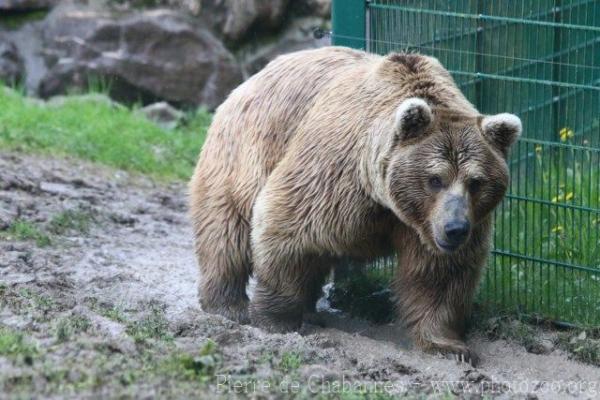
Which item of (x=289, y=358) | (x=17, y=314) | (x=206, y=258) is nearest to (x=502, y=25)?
(x=206, y=258)

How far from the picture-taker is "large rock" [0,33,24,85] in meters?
11.5

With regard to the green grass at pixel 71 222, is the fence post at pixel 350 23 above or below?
above

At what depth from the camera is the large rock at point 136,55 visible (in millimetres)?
11500

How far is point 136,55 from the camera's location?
455 inches

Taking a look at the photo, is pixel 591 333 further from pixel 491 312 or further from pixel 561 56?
pixel 561 56

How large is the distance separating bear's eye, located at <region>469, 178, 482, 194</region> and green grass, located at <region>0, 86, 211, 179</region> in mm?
4840

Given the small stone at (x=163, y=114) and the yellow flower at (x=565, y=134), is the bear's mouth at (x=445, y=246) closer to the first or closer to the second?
the yellow flower at (x=565, y=134)

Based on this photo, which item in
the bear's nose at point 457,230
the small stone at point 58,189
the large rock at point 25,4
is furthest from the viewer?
the large rock at point 25,4

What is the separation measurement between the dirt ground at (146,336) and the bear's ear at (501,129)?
1.18 m

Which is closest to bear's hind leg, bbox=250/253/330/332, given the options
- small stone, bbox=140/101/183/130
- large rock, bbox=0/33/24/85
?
small stone, bbox=140/101/183/130

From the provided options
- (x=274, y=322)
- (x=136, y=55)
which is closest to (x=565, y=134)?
(x=274, y=322)

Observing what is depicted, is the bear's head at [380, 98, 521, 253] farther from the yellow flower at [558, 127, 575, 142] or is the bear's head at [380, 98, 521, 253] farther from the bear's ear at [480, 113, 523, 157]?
the yellow flower at [558, 127, 575, 142]

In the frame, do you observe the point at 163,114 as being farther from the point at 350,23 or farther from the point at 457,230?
the point at 457,230

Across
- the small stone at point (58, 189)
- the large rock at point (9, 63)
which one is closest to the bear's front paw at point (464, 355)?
the small stone at point (58, 189)
